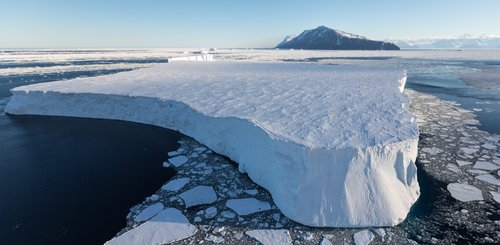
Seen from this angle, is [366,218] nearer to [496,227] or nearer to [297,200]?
[297,200]

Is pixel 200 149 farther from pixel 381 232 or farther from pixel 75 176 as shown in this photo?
pixel 381 232

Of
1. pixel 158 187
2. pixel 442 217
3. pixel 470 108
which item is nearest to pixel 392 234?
pixel 442 217

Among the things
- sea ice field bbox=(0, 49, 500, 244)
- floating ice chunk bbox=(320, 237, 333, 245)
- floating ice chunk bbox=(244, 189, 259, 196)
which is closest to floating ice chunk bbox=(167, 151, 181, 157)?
sea ice field bbox=(0, 49, 500, 244)

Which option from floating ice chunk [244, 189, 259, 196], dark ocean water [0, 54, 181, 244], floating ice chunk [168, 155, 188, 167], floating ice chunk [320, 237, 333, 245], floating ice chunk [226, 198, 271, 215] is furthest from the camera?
floating ice chunk [168, 155, 188, 167]

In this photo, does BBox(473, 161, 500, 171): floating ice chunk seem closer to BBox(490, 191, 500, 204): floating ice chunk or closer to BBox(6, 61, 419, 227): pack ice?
BBox(490, 191, 500, 204): floating ice chunk

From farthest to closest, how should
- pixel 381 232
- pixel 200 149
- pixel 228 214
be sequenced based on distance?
pixel 200 149 → pixel 228 214 → pixel 381 232

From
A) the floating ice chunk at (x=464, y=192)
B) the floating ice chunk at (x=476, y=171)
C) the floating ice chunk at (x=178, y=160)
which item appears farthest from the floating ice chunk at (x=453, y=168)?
the floating ice chunk at (x=178, y=160)

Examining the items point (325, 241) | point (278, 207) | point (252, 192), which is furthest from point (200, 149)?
point (325, 241)
